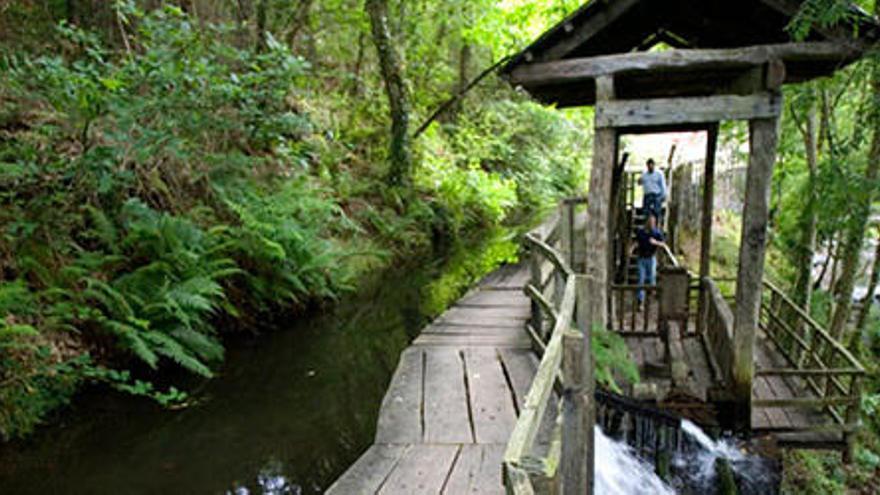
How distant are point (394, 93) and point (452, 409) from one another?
9771 millimetres

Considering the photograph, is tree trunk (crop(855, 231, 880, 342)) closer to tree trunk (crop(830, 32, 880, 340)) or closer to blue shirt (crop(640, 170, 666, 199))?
tree trunk (crop(830, 32, 880, 340))

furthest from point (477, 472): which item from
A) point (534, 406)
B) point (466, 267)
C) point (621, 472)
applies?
point (466, 267)

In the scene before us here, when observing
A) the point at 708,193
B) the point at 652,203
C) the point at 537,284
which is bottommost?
the point at 537,284

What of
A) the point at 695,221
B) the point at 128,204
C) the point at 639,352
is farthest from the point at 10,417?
the point at 695,221

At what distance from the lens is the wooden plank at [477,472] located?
4.12m

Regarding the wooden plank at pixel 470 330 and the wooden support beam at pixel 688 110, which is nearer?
the wooden support beam at pixel 688 110

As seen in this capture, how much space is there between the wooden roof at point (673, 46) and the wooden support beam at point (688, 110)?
35cm

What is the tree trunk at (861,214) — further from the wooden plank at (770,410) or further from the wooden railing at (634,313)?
the wooden railing at (634,313)

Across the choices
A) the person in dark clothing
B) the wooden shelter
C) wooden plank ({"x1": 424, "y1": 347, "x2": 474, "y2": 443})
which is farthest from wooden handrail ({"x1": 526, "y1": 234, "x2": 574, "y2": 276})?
the person in dark clothing

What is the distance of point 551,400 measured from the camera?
17.4ft

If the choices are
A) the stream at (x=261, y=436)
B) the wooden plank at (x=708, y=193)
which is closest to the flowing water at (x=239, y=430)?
the stream at (x=261, y=436)

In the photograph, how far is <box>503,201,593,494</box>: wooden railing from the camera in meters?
2.26

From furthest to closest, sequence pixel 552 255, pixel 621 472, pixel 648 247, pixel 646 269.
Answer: pixel 646 269, pixel 648 247, pixel 621 472, pixel 552 255

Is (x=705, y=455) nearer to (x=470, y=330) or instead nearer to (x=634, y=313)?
(x=634, y=313)
